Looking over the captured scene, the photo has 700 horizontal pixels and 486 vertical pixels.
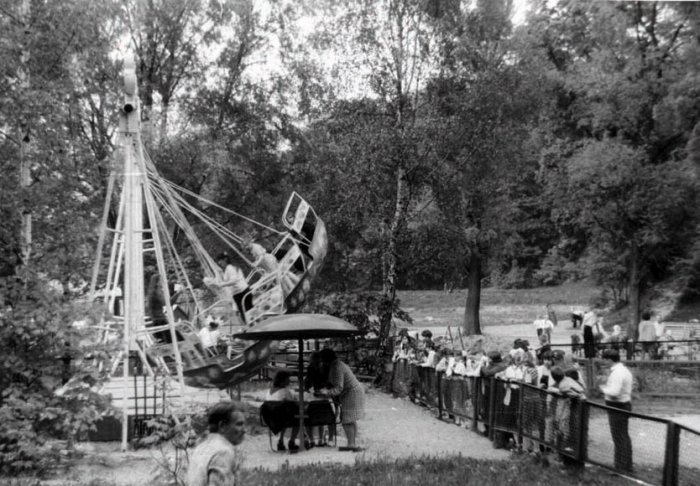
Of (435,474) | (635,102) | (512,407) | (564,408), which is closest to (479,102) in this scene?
(635,102)

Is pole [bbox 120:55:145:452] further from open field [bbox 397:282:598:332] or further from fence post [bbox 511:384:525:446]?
open field [bbox 397:282:598:332]

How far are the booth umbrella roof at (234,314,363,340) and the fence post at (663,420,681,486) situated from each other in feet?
16.7

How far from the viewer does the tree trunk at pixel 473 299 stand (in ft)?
106

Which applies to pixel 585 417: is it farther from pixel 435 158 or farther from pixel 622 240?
pixel 622 240

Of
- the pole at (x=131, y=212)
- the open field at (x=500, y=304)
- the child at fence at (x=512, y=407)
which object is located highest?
the pole at (x=131, y=212)

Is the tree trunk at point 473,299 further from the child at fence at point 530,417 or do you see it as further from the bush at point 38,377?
the bush at point 38,377

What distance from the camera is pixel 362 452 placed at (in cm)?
1148

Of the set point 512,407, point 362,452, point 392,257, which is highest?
point 392,257

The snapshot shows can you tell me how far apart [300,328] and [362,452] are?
7.05 ft

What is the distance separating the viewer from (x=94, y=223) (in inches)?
354

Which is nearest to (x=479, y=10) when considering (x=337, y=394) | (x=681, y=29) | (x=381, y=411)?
(x=681, y=29)

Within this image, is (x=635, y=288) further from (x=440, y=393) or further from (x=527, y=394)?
(x=527, y=394)

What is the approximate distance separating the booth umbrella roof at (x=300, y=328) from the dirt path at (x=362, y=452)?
1793 mm

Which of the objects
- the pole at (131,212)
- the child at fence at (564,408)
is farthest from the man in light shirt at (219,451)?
the pole at (131,212)
